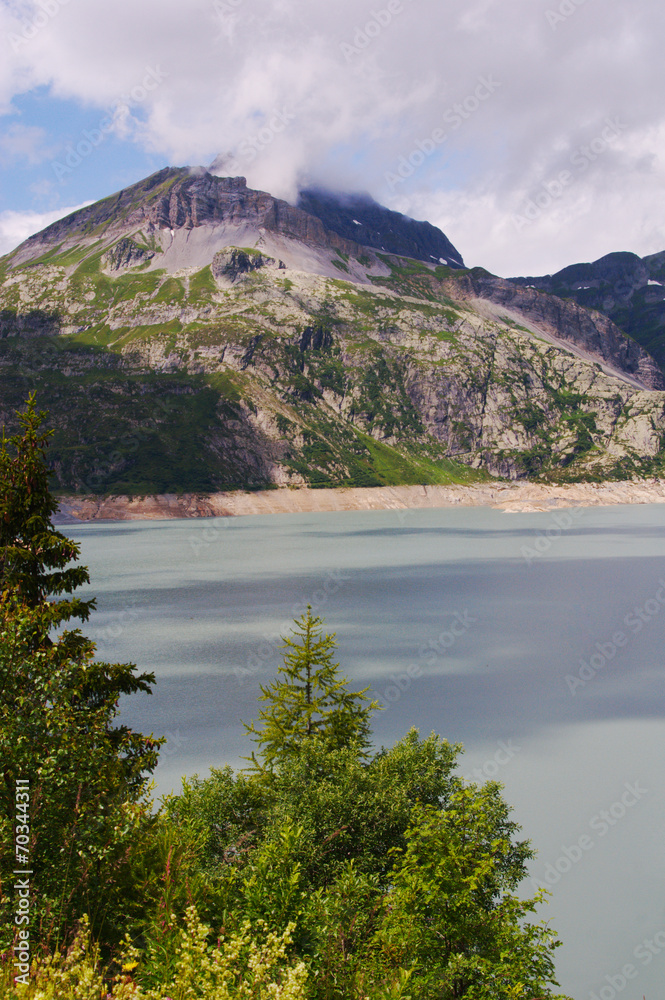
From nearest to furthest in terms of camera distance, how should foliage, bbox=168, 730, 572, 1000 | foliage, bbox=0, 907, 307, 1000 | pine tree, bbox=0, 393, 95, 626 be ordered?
foliage, bbox=0, 907, 307, 1000 < foliage, bbox=168, 730, 572, 1000 < pine tree, bbox=0, 393, 95, 626

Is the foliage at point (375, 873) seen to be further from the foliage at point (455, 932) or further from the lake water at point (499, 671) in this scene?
the lake water at point (499, 671)

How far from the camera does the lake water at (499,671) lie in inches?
975

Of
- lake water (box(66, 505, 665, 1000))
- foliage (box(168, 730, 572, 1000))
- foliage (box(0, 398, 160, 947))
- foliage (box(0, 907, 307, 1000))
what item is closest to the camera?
foliage (box(0, 907, 307, 1000))

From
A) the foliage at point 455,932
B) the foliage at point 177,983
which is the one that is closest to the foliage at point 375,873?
the foliage at point 455,932

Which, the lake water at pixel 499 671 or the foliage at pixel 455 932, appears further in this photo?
the lake water at pixel 499 671

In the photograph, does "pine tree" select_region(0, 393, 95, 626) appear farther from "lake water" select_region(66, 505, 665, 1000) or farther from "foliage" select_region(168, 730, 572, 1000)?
"lake water" select_region(66, 505, 665, 1000)

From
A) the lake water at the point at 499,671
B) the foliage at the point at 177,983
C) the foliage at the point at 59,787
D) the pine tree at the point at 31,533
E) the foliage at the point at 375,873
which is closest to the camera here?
the foliage at the point at 177,983

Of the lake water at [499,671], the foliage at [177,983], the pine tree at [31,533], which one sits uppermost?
the pine tree at [31,533]

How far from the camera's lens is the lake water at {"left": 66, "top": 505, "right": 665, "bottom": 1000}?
24766mm

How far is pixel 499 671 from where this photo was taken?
5006cm

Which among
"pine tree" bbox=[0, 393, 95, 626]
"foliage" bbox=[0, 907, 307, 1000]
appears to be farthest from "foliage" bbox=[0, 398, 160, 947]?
"foliage" bbox=[0, 907, 307, 1000]

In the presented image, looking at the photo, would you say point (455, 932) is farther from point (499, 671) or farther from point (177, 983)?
point (499, 671)

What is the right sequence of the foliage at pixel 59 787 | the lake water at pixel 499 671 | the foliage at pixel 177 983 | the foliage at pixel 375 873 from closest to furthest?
the foliage at pixel 177 983 < the foliage at pixel 59 787 < the foliage at pixel 375 873 < the lake water at pixel 499 671

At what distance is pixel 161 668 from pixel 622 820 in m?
31.6
